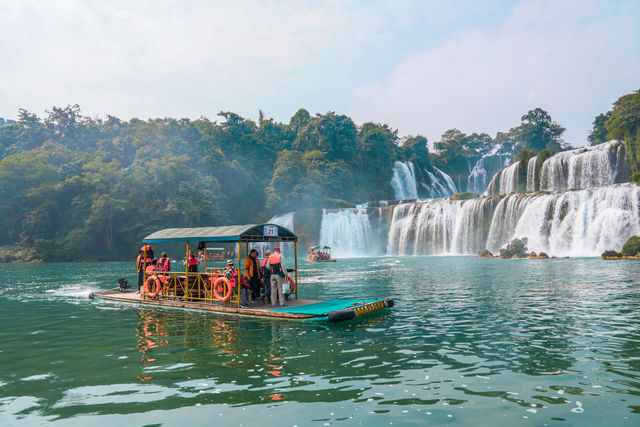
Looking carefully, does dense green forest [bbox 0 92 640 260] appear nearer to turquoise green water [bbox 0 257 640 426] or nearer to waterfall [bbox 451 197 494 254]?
waterfall [bbox 451 197 494 254]

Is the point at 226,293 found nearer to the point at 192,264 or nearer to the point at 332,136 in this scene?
the point at 192,264

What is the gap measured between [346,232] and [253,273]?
5002 centimetres

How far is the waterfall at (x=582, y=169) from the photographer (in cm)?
4856

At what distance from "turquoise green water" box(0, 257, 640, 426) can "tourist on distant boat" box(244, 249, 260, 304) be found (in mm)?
1578

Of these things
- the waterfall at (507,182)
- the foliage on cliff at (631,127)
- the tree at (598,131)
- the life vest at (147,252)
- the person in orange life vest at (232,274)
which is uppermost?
the tree at (598,131)

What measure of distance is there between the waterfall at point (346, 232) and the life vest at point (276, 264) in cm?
4973

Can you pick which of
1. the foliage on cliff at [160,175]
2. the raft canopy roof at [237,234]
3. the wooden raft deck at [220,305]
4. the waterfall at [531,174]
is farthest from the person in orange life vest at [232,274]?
the foliage on cliff at [160,175]

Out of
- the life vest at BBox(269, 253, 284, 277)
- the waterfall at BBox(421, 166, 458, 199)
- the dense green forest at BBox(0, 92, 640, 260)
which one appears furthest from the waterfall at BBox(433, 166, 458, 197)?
the life vest at BBox(269, 253, 284, 277)

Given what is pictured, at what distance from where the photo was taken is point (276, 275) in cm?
1425

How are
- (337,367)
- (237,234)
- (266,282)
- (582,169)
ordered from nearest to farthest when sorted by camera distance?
(337,367) → (237,234) → (266,282) → (582,169)

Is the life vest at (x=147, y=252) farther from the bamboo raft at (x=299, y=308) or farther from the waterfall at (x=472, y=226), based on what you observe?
the waterfall at (x=472, y=226)

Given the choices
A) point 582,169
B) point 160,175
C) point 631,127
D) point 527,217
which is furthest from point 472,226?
point 160,175

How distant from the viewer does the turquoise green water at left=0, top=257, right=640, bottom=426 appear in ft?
19.4

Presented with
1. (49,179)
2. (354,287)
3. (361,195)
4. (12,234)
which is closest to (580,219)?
(354,287)
